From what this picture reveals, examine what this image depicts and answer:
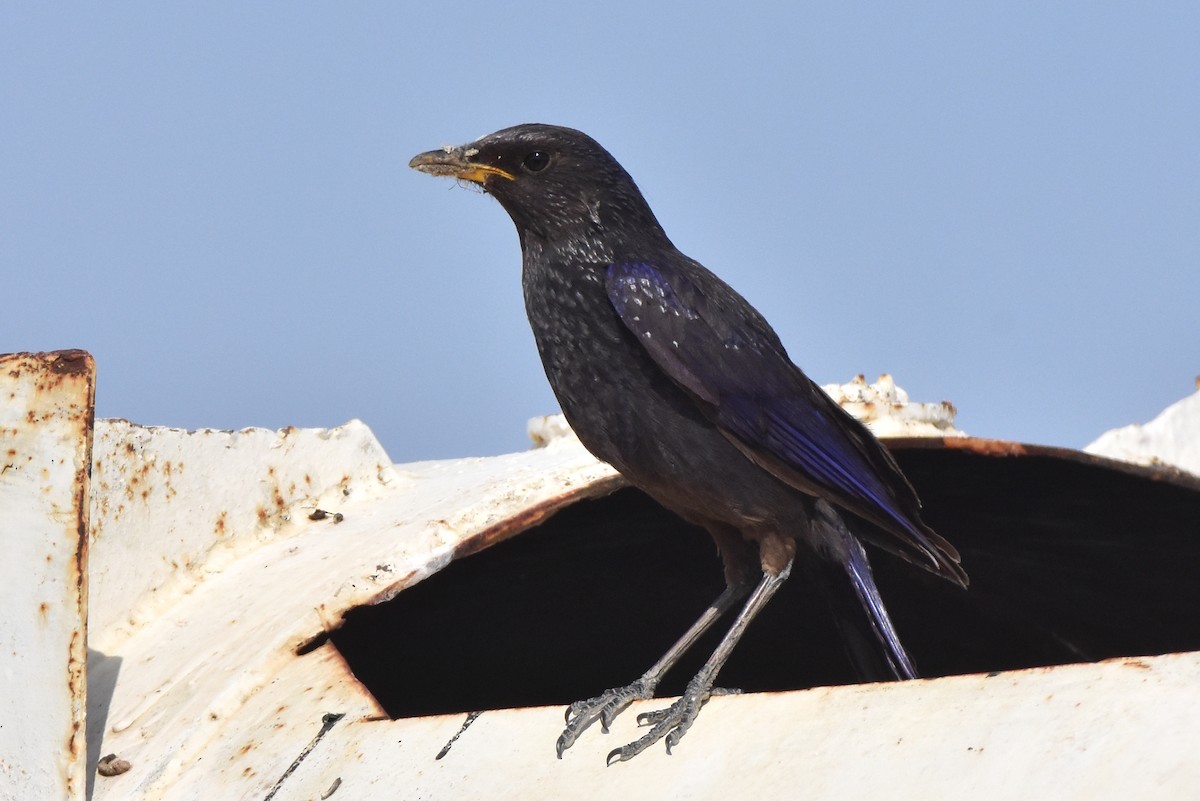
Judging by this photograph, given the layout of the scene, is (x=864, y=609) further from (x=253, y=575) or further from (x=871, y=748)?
(x=253, y=575)

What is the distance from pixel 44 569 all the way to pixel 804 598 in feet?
9.17

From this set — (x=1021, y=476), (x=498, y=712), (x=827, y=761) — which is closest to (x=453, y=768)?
(x=498, y=712)

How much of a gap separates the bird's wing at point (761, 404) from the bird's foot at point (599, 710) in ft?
2.20

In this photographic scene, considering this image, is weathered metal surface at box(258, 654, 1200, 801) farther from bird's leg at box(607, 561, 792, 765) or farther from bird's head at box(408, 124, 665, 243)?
bird's head at box(408, 124, 665, 243)

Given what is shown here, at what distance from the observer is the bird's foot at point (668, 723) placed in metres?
2.93

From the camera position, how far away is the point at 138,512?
4742 mm

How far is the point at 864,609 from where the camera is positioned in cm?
400

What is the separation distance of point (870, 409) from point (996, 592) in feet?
3.44

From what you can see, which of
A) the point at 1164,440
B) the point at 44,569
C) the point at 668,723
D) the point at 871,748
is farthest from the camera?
the point at 1164,440

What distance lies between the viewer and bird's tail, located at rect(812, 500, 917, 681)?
3.94 m

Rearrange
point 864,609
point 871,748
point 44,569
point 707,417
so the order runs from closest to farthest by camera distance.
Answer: point 871,748, point 44,569, point 707,417, point 864,609

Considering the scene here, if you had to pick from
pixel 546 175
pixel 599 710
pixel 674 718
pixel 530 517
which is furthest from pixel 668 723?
pixel 546 175

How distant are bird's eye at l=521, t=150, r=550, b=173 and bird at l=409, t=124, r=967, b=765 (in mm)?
89

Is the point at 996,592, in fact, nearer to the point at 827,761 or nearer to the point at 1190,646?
the point at 1190,646
